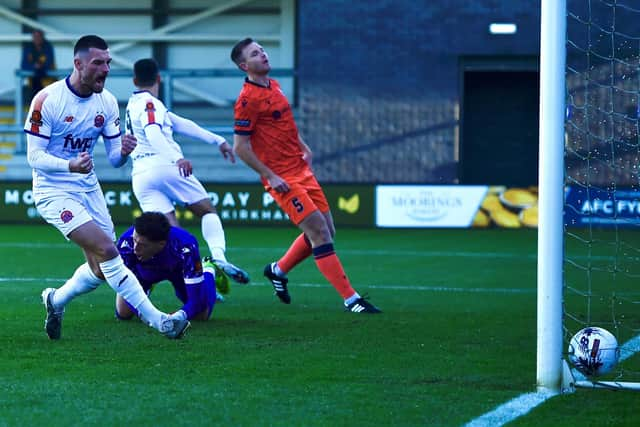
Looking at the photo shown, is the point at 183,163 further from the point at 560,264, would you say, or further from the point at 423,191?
the point at 423,191

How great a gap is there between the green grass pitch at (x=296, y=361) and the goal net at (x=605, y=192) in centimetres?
54

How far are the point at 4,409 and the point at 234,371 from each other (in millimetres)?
1390

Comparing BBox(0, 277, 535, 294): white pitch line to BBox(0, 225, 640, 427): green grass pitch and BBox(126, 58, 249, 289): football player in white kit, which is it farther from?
BBox(126, 58, 249, 289): football player in white kit

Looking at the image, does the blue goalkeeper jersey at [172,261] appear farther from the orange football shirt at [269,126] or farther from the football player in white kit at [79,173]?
the orange football shirt at [269,126]

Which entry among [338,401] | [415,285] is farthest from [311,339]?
[415,285]

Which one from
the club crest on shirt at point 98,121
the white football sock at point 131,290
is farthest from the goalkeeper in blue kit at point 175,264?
the club crest on shirt at point 98,121

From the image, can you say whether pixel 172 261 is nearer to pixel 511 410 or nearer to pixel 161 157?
pixel 161 157

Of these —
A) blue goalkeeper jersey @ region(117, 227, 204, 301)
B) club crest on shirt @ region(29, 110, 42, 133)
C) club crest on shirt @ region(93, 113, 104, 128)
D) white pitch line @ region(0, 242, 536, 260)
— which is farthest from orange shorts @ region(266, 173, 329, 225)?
white pitch line @ region(0, 242, 536, 260)

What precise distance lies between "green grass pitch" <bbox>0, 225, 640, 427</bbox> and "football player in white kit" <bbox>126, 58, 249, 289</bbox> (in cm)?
70

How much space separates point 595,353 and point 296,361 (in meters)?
1.58

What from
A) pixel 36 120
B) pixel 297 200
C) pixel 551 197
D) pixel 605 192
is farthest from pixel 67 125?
pixel 605 192

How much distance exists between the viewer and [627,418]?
5375 millimetres

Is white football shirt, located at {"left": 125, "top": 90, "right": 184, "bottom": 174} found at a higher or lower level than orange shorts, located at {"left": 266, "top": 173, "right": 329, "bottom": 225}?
higher

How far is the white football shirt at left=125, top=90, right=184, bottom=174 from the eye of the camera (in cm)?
1009
